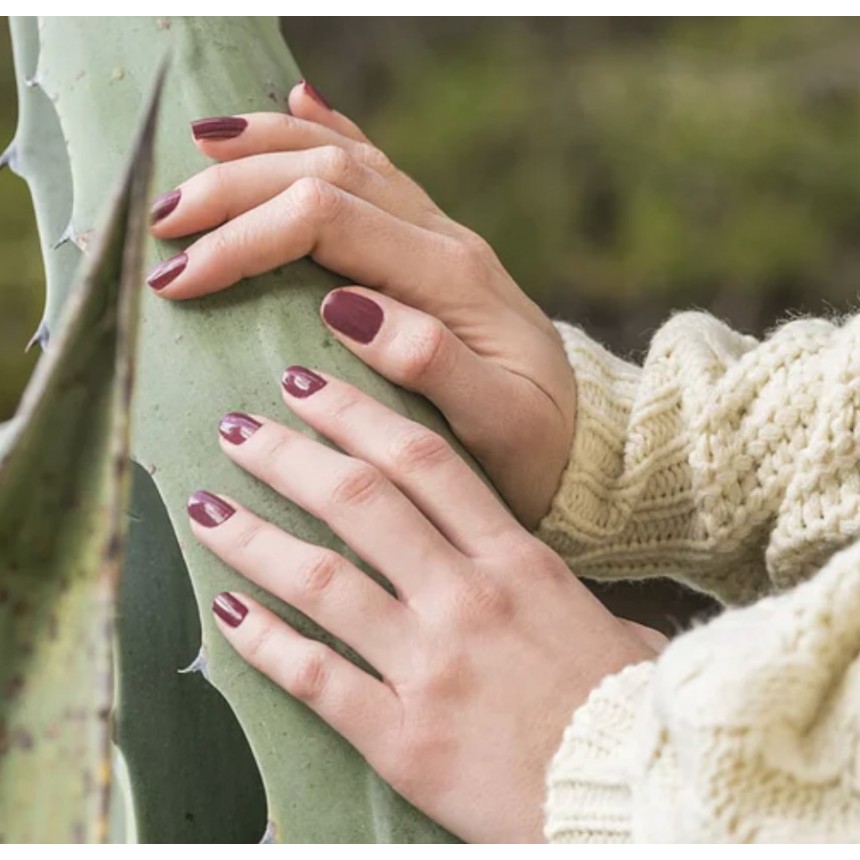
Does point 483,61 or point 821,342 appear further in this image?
point 483,61

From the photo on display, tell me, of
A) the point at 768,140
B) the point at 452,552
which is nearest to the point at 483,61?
the point at 768,140

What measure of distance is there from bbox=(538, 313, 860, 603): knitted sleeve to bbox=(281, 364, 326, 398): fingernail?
0.14 metres

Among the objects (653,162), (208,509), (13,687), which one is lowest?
(653,162)

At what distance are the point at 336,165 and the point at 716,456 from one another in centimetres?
20

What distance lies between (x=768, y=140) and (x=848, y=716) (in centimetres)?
149

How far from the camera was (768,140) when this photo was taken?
1754mm

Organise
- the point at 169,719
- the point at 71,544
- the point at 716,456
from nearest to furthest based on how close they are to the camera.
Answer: the point at 71,544 → the point at 169,719 → the point at 716,456

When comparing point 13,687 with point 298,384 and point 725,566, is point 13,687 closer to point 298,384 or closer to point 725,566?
point 298,384

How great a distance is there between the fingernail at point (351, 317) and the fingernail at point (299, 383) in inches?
1.1

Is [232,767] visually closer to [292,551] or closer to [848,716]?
[292,551]

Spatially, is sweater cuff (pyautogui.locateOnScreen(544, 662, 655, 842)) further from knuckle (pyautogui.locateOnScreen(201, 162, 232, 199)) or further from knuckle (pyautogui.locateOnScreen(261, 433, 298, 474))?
knuckle (pyautogui.locateOnScreen(201, 162, 232, 199))

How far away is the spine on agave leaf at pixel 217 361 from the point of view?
44cm

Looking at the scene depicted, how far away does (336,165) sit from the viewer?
56 cm

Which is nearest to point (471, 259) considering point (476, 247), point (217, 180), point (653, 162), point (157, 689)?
point (476, 247)
